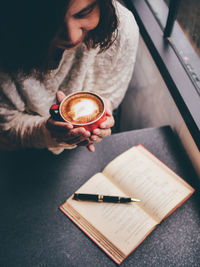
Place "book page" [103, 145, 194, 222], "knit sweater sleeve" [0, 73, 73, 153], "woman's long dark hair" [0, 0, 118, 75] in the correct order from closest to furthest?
"woman's long dark hair" [0, 0, 118, 75], "book page" [103, 145, 194, 222], "knit sweater sleeve" [0, 73, 73, 153]

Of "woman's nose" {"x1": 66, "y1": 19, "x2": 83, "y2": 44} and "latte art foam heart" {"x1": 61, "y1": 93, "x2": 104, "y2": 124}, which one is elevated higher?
"woman's nose" {"x1": 66, "y1": 19, "x2": 83, "y2": 44}

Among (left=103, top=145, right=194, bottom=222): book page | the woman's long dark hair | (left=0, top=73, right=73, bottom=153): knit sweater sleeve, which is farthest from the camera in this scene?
(left=0, top=73, right=73, bottom=153): knit sweater sleeve

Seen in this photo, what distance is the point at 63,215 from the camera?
921 millimetres

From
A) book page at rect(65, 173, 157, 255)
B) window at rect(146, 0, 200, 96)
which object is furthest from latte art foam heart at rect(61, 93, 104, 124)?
window at rect(146, 0, 200, 96)

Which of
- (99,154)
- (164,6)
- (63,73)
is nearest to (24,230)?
(99,154)

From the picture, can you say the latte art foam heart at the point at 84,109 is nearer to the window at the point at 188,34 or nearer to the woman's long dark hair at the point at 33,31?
the woman's long dark hair at the point at 33,31

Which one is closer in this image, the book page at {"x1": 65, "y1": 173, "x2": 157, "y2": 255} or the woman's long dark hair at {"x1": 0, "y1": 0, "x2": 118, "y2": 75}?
the woman's long dark hair at {"x1": 0, "y1": 0, "x2": 118, "y2": 75}

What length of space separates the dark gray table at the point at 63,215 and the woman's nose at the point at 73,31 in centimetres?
49

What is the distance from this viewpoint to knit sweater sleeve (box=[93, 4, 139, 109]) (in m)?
1.12

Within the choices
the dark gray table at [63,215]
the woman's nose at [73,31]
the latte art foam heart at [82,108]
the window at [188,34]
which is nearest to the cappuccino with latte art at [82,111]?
the latte art foam heart at [82,108]

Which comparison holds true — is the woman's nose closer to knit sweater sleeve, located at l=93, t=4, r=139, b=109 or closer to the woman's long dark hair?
the woman's long dark hair

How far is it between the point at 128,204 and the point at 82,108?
40cm

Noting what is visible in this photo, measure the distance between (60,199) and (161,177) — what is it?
421mm

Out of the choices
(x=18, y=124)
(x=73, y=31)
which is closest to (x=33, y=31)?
(x=73, y=31)
